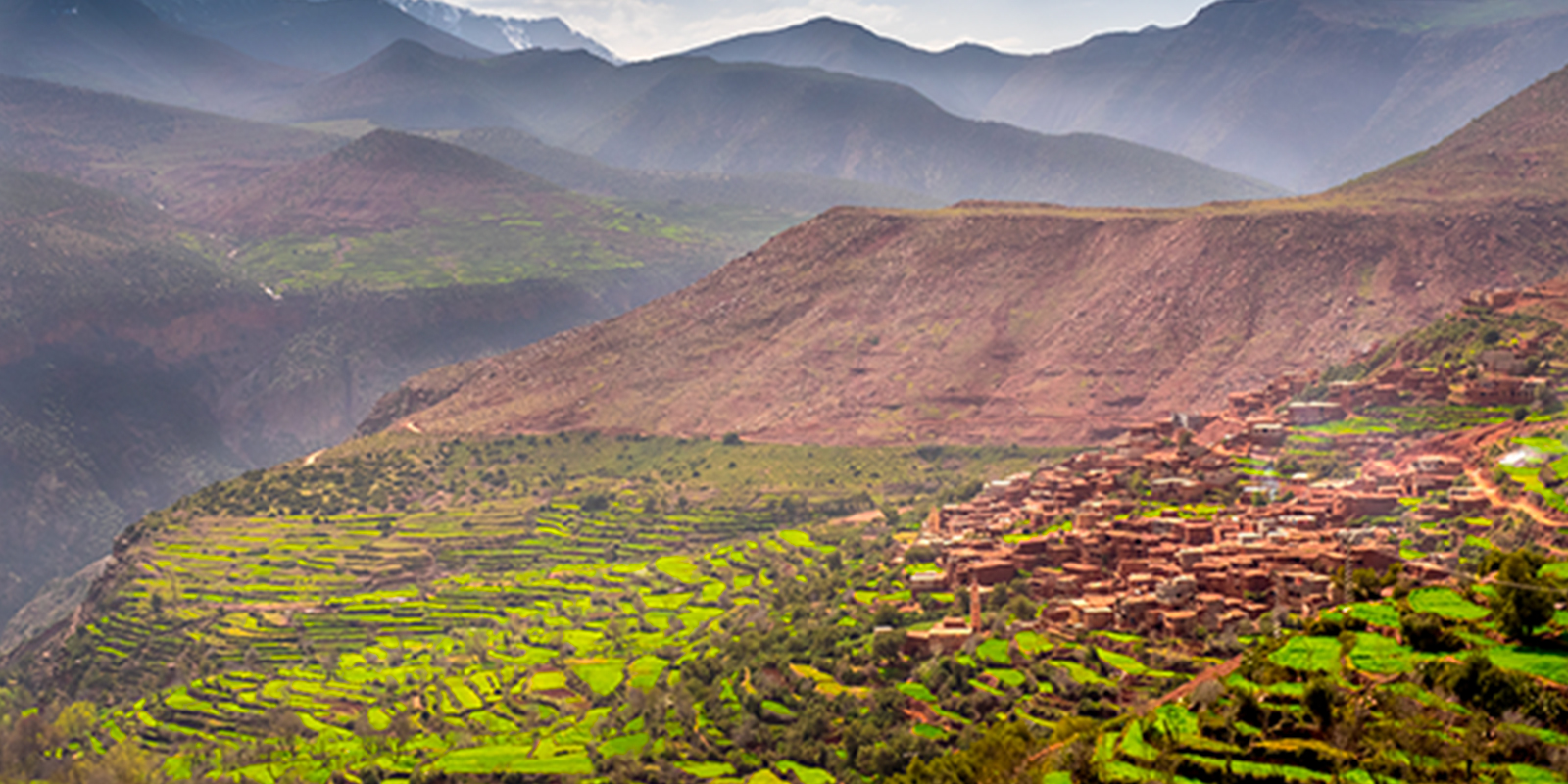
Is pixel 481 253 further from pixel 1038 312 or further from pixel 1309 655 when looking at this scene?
pixel 1309 655

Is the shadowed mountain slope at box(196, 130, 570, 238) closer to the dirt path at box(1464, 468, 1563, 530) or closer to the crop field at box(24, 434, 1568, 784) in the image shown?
the crop field at box(24, 434, 1568, 784)

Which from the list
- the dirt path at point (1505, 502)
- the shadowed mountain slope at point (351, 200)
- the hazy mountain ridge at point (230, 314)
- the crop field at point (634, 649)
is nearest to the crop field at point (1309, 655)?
the crop field at point (634, 649)


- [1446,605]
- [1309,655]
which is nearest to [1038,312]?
[1446,605]

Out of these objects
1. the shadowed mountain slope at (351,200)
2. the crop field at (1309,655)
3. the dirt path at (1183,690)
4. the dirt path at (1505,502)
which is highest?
the shadowed mountain slope at (351,200)

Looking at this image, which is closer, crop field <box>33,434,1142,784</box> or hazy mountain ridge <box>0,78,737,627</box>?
crop field <box>33,434,1142,784</box>

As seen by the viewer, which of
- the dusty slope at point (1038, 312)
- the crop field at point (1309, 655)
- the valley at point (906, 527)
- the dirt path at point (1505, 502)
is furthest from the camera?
the dusty slope at point (1038, 312)

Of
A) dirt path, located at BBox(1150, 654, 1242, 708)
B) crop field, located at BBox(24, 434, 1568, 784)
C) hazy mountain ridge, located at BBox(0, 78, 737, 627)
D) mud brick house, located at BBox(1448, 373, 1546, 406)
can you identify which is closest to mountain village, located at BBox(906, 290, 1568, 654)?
mud brick house, located at BBox(1448, 373, 1546, 406)

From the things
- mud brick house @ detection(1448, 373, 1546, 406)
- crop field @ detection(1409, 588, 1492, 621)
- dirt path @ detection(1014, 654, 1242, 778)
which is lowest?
dirt path @ detection(1014, 654, 1242, 778)

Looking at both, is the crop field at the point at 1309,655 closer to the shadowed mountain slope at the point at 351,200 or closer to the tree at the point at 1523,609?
the tree at the point at 1523,609

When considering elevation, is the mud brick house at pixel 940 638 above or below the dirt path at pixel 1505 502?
below

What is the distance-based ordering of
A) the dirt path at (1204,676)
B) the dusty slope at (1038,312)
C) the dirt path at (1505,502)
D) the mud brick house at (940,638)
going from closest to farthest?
the dirt path at (1204,676), the dirt path at (1505,502), the mud brick house at (940,638), the dusty slope at (1038,312)
